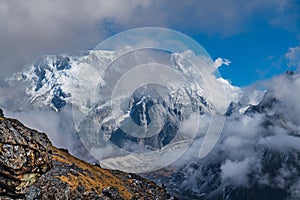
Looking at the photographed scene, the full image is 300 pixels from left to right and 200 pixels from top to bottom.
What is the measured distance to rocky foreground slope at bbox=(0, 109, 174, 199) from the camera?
51.4 m

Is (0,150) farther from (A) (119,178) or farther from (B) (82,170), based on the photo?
(A) (119,178)

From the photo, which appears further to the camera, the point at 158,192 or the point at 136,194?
the point at 158,192

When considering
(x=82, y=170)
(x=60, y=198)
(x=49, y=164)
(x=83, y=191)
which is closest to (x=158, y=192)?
(x=82, y=170)

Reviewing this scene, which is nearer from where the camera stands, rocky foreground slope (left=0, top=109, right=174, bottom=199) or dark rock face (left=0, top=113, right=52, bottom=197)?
dark rock face (left=0, top=113, right=52, bottom=197)

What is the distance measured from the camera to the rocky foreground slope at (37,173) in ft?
169

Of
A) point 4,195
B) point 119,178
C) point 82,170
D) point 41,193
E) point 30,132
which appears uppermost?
point 119,178

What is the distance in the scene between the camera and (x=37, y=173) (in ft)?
178

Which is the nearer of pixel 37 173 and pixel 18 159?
pixel 18 159

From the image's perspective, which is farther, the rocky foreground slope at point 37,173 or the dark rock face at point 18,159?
the rocky foreground slope at point 37,173

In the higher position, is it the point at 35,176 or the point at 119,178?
the point at 119,178

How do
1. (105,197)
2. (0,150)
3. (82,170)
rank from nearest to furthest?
(0,150)
(105,197)
(82,170)

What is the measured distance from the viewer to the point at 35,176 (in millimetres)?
54125

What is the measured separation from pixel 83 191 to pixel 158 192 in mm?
36250

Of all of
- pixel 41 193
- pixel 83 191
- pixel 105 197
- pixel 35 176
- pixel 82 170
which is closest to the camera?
pixel 35 176
